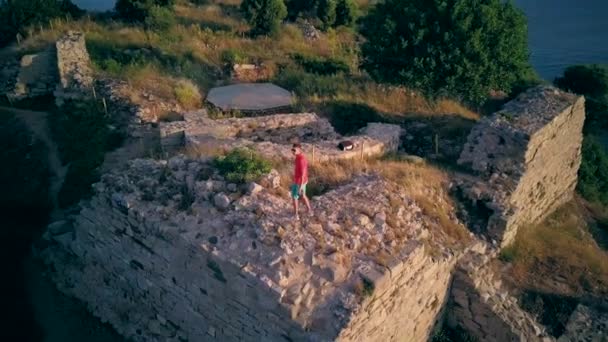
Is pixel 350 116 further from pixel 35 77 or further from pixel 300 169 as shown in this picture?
pixel 35 77

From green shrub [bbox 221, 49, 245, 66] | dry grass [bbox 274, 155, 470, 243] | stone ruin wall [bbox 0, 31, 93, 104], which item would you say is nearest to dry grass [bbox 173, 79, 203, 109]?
stone ruin wall [bbox 0, 31, 93, 104]

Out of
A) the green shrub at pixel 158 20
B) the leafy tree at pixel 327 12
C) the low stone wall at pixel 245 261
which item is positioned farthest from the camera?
the leafy tree at pixel 327 12

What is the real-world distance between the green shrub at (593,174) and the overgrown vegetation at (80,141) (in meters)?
14.9

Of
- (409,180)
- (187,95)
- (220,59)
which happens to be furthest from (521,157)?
(220,59)

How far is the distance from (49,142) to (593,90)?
61.4 ft

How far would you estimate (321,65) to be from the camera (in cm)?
2173

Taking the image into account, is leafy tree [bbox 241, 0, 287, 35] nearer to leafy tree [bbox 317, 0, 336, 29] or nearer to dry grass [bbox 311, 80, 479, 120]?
leafy tree [bbox 317, 0, 336, 29]

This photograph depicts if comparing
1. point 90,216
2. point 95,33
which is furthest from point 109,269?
point 95,33

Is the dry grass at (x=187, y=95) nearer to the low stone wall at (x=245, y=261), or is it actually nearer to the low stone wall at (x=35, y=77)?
the low stone wall at (x=35, y=77)

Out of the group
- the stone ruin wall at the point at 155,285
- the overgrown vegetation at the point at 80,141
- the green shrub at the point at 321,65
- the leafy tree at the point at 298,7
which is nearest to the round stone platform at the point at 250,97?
the green shrub at the point at 321,65

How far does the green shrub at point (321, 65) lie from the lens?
21562 mm

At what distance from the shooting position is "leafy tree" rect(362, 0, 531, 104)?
53.1 feet

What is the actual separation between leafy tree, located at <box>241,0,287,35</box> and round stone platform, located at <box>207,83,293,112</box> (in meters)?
6.15

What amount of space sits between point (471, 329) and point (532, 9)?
127ft
